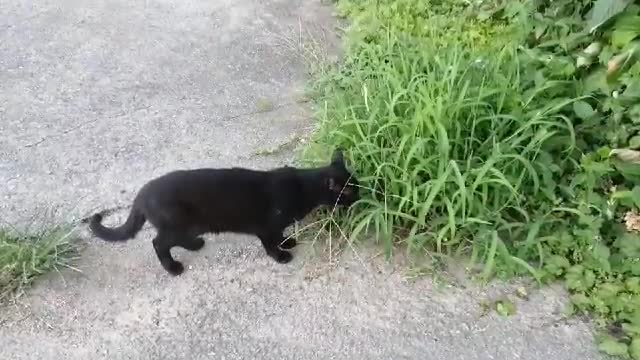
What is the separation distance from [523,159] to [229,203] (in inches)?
46.4

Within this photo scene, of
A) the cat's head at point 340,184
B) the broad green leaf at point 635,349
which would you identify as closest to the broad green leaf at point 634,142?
the broad green leaf at point 635,349

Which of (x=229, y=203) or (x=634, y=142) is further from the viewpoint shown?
(x=634, y=142)

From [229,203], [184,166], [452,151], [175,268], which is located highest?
[452,151]

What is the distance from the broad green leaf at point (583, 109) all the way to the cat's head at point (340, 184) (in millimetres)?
A: 985

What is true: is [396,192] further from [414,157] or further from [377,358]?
[377,358]

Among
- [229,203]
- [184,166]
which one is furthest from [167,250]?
[184,166]

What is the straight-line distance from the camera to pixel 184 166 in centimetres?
319

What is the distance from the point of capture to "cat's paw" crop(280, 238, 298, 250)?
2820 millimetres

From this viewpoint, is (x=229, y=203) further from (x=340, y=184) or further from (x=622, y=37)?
(x=622, y=37)

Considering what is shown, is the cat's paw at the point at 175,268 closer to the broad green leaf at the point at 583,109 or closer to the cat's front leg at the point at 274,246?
the cat's front leg at the point at 274,246

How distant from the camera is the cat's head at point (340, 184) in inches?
105

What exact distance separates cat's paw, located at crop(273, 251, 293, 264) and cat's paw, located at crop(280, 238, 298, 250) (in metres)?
0.05

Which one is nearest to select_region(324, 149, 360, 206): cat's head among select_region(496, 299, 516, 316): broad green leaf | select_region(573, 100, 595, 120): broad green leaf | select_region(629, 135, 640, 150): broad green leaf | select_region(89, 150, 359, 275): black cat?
select_region(89, 150, 359, 275): black cat

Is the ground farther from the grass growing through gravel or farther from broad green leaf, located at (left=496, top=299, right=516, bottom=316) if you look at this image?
the grass growing through gravel
